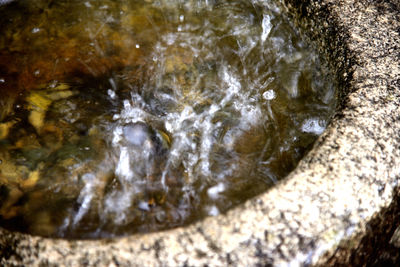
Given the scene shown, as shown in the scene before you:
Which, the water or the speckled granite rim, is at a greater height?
the speckled granite rim

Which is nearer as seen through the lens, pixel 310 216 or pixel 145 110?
pixel 310 216

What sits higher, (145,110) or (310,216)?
(310,216)

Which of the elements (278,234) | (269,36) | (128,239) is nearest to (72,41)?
(269,36)

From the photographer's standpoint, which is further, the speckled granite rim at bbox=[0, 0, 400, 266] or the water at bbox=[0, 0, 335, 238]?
the water at bbox=[0, 0, 335, 238]

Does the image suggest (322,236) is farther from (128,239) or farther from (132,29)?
(132,29)

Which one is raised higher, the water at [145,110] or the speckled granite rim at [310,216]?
the speckled granite rim at [310,216]

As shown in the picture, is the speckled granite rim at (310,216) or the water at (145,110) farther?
the water at (145,110)
